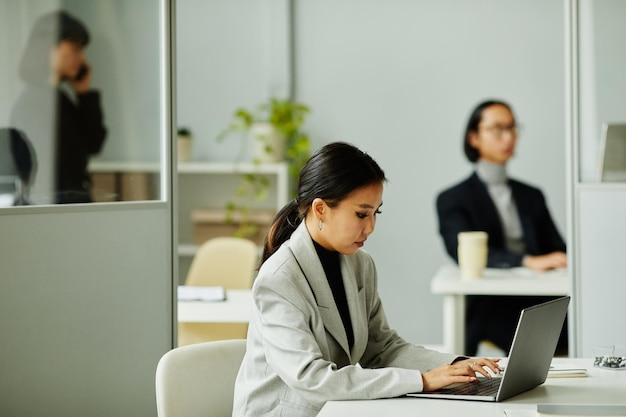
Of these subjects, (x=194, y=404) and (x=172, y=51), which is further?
(x=172, y=51)

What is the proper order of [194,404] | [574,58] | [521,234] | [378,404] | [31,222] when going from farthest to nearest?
[521,234] → [574,58] → [31,222] → [194,404] → [378,404]

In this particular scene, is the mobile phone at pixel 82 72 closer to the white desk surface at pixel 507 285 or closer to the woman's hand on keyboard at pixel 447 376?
the woman's hand on keyboard at pixel 447 376

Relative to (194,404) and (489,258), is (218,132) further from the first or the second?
(194,404)

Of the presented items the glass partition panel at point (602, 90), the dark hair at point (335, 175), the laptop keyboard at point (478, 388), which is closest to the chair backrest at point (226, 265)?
the glass partition panel at point (602, 90)

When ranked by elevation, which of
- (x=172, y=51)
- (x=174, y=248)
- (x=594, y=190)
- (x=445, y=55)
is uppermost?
(x=445, y=55)

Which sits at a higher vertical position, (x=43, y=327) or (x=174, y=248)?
(x=174, y=248)

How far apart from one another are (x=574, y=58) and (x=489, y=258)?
1677 millimetres

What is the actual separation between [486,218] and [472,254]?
921 mm

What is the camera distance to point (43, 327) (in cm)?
232

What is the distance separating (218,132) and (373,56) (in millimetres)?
1130

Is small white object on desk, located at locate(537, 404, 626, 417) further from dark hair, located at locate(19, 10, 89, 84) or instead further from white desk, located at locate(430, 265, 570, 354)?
white desk, located at locate(430, 265, 570, 354)

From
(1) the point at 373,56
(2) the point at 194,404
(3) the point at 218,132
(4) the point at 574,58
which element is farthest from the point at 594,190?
(3) the point at 218,132

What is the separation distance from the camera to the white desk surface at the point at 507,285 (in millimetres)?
3977

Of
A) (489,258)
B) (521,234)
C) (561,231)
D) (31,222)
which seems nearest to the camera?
(31,222)
